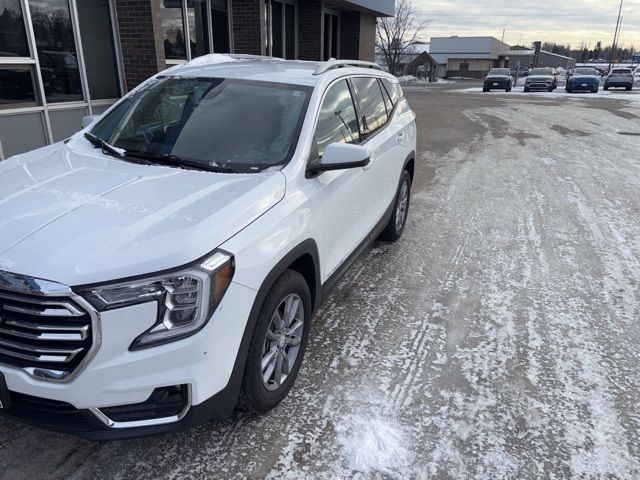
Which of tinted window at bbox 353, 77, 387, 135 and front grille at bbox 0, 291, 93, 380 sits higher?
tinted window at bbox 353, 77, 387, 135

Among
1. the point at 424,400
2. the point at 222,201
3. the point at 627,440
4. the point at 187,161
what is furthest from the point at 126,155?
the point at 627,440

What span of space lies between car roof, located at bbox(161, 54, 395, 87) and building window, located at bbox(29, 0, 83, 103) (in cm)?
366

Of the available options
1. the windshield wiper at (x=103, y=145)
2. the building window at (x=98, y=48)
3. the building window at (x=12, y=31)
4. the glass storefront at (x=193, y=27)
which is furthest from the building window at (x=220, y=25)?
the windshield wiper at (x=103, y=145)

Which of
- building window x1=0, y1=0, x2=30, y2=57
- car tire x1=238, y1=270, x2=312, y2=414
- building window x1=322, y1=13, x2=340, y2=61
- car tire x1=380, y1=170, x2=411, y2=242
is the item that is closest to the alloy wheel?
car tire x1=238, y1=270, x2=312, y2=414

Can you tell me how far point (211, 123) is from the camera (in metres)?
3.29

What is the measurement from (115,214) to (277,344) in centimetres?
110

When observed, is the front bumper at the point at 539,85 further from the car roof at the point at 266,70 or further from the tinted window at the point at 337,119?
the tinted window at the point at 337,119

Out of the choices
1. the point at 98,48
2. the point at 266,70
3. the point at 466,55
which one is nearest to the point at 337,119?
the point at 266,70

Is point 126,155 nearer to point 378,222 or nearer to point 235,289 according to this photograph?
point 235,289

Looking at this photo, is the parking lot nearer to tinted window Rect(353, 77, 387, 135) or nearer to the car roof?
tinted window Rect(353, 77, 387, 135)

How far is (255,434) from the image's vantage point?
267 centimetres

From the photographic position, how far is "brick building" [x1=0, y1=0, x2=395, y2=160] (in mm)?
6363

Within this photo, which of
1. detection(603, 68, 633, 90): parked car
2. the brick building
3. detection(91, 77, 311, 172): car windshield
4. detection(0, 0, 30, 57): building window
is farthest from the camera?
detection(603, 68, 633, 90): parked car

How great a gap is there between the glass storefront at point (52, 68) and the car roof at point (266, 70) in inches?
138
